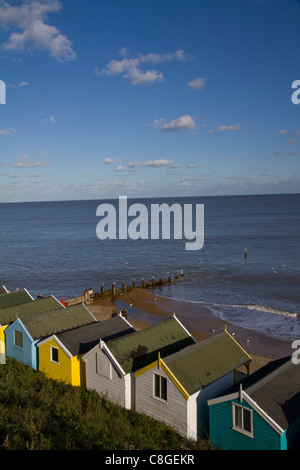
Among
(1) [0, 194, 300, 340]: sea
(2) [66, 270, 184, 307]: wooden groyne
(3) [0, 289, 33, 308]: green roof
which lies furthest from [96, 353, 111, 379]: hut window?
(2) [66, 270, 184, 307]: wooden groyne

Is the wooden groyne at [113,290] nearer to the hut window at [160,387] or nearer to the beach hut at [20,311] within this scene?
the beach hut at [20,311]

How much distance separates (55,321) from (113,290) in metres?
21.8

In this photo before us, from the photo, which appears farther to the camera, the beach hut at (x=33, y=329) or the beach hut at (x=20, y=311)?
the beach hut at (x=20, y=311)

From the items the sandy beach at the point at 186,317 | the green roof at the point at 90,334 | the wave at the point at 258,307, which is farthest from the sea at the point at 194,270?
the green roof at the point at 90,334

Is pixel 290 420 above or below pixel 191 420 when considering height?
above

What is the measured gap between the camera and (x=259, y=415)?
13.3 meters

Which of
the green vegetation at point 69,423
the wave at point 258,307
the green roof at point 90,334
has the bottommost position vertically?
the wave at point 258,307

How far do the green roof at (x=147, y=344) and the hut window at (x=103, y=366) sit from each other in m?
0.56

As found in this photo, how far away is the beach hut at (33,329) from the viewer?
21.7m

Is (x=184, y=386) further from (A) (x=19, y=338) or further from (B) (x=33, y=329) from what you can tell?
(A) (x=19, y=338)
